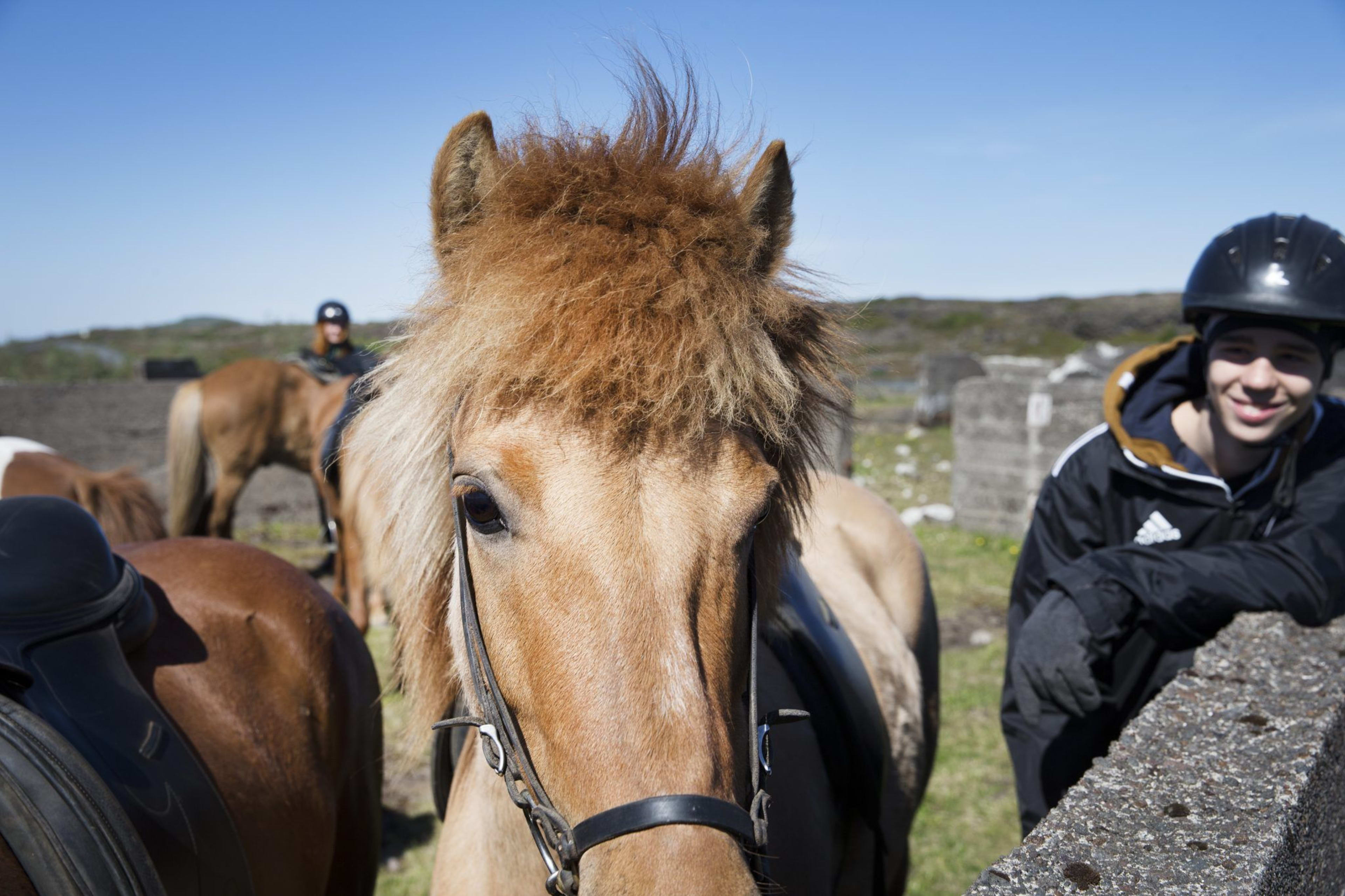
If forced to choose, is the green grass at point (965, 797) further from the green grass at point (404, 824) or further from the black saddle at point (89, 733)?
the black saddle at point (89, 733)

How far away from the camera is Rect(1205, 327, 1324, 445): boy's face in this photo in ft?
6.93

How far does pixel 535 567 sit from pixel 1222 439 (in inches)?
84.3

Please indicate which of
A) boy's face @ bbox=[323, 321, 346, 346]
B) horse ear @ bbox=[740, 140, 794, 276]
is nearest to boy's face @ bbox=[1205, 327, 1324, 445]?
horse ear @ bbox=[740, 140, 794, 276]

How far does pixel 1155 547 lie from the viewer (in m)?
2.23

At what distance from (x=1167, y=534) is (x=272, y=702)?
2642 millimetres

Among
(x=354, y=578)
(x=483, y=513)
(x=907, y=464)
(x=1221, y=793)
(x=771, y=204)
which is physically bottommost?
(x=354, y=578)

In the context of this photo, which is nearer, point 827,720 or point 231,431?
point 827,720

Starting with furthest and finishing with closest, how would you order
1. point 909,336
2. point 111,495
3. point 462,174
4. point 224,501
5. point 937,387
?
point 909,336 < point 937,387 < point 224,501 < point 111,495 < point 462,174

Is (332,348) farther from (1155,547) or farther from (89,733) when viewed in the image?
(1155,547)

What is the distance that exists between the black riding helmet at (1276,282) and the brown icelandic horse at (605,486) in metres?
1.37

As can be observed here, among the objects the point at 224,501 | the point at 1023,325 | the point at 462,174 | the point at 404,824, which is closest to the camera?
the point at 462,174

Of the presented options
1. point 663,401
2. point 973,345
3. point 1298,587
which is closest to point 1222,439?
point 1298,587

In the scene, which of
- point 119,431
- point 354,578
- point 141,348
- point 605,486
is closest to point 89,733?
point 605,486

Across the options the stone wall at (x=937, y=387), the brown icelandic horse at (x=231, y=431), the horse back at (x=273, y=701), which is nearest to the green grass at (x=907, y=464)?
the stone wall at (x=937, y=387)
